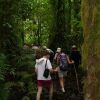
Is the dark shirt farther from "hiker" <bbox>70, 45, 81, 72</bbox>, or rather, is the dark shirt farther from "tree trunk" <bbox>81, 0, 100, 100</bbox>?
"tree trunk" <bbox>81, 0, 100, 100</bbox>

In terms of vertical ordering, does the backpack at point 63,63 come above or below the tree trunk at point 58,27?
below

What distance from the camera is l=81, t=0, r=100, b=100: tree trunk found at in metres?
4.82

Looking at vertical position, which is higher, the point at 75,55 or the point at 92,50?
the point at 92,50

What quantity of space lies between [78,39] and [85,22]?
17193 millimetres

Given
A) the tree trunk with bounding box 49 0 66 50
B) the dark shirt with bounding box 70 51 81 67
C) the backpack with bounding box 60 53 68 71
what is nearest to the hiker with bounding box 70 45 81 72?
the dark shirt with bounding box 70 51 81 67

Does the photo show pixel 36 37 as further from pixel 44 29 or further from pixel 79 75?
pixel 79 75

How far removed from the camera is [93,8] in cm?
504

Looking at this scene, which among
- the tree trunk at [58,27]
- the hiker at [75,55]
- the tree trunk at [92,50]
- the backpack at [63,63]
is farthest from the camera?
the tree trunk at [58,27]

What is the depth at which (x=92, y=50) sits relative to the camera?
4883 mm

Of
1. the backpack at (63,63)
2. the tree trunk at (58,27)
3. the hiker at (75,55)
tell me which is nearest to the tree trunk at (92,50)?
the backpack at (63,63)

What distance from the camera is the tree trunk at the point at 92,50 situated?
4820mm

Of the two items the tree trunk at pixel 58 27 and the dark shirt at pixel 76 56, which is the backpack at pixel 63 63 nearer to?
the dark shirt at pixel 76 56

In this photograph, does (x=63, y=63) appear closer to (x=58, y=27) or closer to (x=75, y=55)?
(x=75, y=55)

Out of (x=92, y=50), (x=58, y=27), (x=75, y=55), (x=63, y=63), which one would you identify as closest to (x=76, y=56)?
(x=75, y=55)
